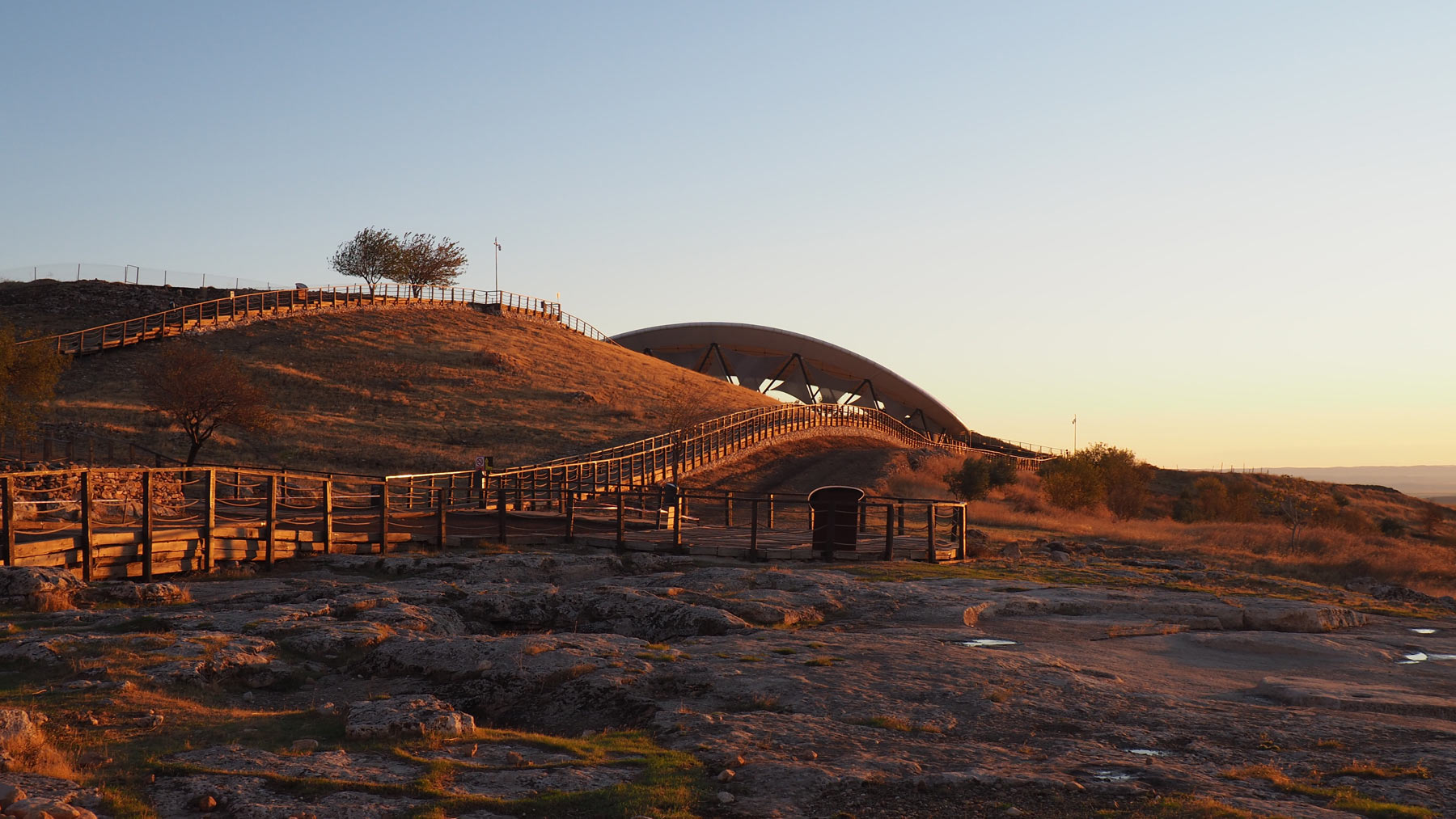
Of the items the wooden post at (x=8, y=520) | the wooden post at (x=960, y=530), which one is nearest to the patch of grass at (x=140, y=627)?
the wooden post at (x=8, y=520)

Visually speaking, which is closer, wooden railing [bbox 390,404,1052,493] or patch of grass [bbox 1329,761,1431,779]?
patch of grass [bbox 1329,761,1431,779]

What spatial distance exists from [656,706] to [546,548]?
13.7m

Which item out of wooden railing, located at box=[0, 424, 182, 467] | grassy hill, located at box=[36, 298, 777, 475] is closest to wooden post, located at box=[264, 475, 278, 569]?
wooden railing, located at box=[0, 424, 182, 467]

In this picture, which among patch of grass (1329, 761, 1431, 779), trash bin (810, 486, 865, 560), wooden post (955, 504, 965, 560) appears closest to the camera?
patch of grass (1329, 761, 1431, 779)

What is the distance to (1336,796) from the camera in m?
7.44

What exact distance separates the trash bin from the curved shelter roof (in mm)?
83346

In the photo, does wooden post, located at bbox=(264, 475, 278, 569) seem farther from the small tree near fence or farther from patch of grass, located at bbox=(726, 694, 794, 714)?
the small tree near fence

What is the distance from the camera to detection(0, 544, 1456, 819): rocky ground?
23.8 ft

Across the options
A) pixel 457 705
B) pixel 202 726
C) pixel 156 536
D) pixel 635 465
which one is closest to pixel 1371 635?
pixel 457 705

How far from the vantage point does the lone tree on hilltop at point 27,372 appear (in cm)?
4119

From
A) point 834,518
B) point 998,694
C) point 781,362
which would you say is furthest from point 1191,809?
point 781,362

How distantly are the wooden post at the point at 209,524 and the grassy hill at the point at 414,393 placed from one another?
31.5 meters

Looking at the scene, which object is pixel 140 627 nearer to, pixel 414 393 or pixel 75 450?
pixel 75 450

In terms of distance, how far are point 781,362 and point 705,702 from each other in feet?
331
